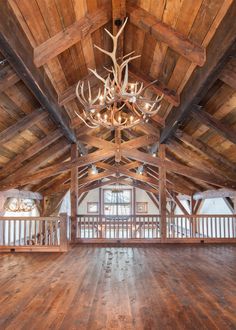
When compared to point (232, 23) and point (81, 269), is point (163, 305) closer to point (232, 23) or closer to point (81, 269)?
point (81, 269)

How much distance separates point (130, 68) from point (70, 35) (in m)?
2.25

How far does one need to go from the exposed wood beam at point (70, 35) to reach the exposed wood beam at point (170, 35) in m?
0.50

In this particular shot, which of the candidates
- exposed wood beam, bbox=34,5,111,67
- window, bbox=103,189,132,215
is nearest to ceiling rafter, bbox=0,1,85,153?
exposed wood beam, bbox=34,5,111,67

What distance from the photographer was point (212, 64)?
398 cm

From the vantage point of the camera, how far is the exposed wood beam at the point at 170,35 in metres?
4.36

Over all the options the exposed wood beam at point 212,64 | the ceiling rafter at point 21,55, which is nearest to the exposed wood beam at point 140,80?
the exposed wood beam at point 212,64

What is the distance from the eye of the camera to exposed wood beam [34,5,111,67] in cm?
438

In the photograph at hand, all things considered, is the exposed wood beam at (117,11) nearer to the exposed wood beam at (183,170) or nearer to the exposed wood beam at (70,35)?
the exposed wood beam at (70,35)

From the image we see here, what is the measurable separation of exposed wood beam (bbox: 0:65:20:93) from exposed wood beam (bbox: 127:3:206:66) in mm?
2119

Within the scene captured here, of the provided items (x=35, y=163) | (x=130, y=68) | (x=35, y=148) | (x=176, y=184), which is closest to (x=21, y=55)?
(x=130, y=68)

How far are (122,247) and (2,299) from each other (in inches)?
175

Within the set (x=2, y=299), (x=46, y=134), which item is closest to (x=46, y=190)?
(x=46, y=134)

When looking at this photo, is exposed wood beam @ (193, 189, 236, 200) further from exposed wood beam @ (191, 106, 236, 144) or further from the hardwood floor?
exposed wood beam @ (191, 106, 236, 144)

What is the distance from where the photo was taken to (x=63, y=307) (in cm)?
339
